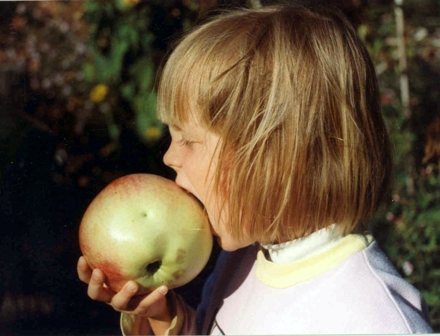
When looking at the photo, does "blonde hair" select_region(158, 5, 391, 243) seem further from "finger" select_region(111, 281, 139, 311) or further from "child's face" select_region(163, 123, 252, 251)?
"finger" select_region(111, 281, 139, 311)

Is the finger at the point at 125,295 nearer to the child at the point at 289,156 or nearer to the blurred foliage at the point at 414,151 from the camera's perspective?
the child at the point at 289,156

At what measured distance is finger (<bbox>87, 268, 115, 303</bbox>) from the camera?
880mm

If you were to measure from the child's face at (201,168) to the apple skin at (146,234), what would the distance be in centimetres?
2

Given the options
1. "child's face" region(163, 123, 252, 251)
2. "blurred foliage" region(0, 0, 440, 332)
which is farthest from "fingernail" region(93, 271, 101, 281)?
"blurred foliage" region(0, 0, 440, 332)

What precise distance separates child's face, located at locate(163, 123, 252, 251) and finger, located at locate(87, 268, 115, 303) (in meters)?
0.18

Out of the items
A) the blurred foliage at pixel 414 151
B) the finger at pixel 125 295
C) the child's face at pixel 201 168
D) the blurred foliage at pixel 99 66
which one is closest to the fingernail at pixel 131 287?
the finger at pixel 125 295

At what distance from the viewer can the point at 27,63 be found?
1145mm

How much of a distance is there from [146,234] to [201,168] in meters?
0.14

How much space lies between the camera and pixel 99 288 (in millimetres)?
913

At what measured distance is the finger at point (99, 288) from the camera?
0.88 meters

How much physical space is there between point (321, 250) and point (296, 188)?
102mm

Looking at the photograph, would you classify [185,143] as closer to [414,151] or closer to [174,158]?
[174,158]

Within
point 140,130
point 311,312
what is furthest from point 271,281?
point 140,130

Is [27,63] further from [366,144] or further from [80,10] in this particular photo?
[366,144]
